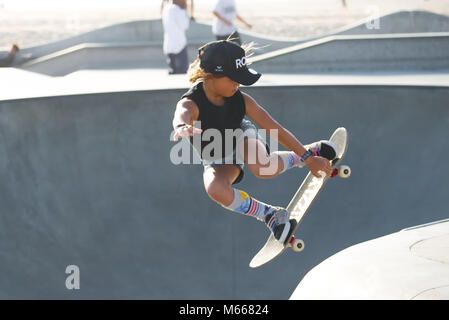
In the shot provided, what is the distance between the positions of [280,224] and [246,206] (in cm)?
35

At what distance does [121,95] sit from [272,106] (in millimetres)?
1962

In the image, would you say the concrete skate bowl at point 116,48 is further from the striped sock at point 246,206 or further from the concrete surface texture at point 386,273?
the concrete surface texture at point 386,273

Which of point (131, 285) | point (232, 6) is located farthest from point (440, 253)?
point (232, 6)

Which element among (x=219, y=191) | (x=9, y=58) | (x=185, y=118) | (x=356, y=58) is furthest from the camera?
(x=9, y=58)

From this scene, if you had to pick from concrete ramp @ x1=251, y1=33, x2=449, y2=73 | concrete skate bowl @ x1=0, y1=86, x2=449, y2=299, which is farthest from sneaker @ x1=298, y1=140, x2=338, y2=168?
concrete ramp @ x1=251, y1=33, x2=449, y2=73

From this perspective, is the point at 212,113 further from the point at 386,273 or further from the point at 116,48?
the point at 116,48

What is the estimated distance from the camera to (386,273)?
333 cm

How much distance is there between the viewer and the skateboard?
14.7 feet

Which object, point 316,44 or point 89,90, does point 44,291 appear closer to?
point 89,90

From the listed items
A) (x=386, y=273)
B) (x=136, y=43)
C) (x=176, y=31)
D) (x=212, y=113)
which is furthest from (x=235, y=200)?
(x=136, y=43)

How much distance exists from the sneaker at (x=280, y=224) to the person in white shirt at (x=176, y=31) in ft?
20.3

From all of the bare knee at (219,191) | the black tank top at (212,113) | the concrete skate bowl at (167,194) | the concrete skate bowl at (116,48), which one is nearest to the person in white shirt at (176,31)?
the concrete skate bowl at (167,194)

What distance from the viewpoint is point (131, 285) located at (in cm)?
714

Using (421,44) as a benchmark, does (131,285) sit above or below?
below
